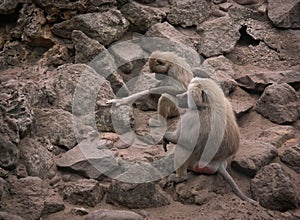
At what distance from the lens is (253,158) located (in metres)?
5.15

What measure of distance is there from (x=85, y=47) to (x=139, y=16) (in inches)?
36.0

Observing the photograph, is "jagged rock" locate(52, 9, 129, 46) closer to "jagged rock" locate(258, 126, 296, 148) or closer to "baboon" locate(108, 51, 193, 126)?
"baboon" locate(108, 51, 193, 126)

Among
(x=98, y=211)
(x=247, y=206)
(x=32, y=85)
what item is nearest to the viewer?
(x=98, y=211)

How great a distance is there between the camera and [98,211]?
446 cm

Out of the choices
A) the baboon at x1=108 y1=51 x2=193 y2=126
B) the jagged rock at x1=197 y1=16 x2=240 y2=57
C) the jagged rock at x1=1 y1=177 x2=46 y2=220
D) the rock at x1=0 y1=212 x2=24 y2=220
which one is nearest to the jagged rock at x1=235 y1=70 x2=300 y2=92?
the jagged rock at x1=197 y1=16 x2=240 y2=57

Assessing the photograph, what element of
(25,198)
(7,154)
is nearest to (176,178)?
(25,198)

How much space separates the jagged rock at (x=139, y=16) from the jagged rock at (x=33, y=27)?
0.94m

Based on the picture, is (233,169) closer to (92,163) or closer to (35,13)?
(92,163)

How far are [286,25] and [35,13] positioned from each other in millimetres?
3007

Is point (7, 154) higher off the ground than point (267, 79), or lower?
lower

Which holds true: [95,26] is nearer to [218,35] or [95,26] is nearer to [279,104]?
[218,35]

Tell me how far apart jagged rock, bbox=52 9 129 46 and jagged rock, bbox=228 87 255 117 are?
4.82 ft

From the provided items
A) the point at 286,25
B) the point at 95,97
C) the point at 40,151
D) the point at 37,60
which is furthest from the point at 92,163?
the point at 286,25

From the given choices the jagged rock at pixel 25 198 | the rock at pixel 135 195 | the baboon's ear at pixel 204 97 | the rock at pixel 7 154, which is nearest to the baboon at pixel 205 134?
the baboon's ear at pixel 204 97
